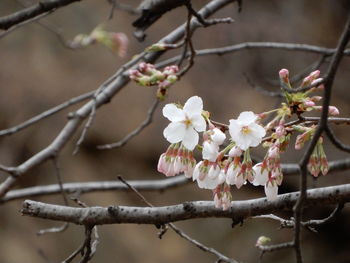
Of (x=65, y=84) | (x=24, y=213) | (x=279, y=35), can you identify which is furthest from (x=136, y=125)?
(x=24, y=213)

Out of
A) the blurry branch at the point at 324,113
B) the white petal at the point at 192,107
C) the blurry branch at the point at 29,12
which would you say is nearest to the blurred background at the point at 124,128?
the blurry branch at the point at 29,12

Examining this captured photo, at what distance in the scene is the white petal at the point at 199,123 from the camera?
3.56 feet

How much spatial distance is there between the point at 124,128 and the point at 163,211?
10.2 feet

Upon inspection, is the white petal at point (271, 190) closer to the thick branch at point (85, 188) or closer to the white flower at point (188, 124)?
the white flower at point (188, 124)

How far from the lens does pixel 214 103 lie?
4.47 m

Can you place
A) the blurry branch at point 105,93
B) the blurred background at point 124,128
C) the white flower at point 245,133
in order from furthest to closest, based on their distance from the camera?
1. the blurred background at point 124,128
2. the blurry branch at point 105,93
3. the white flower at point 245,133

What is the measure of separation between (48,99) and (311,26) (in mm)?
2575

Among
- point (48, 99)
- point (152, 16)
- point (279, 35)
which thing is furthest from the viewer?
point (279, 35)

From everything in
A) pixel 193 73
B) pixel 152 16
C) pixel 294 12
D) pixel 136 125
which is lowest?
pixel 136 125

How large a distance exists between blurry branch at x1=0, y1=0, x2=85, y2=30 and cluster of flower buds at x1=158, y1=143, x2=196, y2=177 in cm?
73

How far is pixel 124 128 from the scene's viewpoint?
4246 millimetres

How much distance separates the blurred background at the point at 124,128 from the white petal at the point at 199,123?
3011mm

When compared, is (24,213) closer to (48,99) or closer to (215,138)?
(215,138)

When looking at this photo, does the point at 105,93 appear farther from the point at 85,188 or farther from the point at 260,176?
the point at 260,176
